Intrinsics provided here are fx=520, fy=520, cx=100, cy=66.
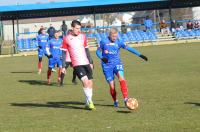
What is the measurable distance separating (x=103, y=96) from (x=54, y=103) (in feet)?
5.21

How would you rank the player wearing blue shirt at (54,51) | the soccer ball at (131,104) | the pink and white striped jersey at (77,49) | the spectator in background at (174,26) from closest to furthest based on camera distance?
the soccer ball at (131,104)
the pink and white striped jersey at (77,49)
the player wearing blue shirt at (54,51)
the spectator in background at (174,26)

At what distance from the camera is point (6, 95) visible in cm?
1541

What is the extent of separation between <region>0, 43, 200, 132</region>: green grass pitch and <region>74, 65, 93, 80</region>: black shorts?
0.79 m

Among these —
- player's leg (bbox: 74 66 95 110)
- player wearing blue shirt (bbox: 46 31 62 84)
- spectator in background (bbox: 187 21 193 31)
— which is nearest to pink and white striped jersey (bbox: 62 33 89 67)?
player's leg (bbox: 74 66 95 110)

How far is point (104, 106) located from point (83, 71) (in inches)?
40.4

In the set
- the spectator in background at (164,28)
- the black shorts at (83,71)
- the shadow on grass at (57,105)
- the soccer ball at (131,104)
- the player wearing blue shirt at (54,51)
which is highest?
the spectator in background at (164,28)

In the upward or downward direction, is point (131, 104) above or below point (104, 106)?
above

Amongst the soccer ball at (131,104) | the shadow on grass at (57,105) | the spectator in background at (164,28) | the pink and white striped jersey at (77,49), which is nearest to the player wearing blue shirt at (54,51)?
the shadow on grass at (57,105)

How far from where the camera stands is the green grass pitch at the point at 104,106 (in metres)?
9.28

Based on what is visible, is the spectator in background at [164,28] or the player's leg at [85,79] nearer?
the player's leg at [85,79]

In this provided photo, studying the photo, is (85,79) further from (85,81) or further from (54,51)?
(54,51)

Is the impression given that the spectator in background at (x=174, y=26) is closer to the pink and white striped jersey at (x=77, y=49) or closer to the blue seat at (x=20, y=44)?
the blue seat at (x=20, y=44)

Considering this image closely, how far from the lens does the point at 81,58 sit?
38.3 feet

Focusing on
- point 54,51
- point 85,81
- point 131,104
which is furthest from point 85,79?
point 54,51
